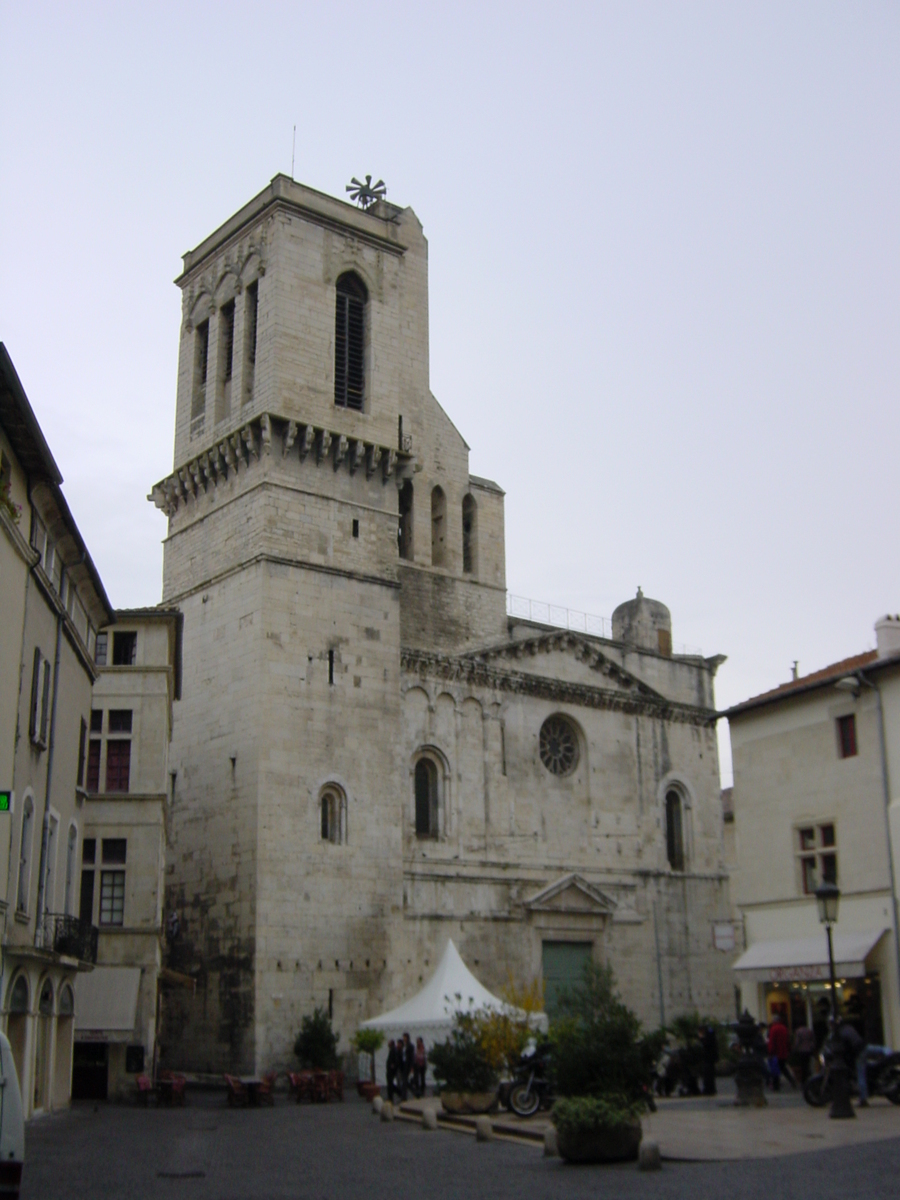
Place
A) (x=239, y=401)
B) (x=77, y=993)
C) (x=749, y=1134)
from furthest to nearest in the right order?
(x=239, y=401)
(x=77, y=993)
(x=749, y=1134)

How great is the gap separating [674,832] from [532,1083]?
72.2ft

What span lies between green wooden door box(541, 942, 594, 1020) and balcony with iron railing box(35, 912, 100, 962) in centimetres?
1532

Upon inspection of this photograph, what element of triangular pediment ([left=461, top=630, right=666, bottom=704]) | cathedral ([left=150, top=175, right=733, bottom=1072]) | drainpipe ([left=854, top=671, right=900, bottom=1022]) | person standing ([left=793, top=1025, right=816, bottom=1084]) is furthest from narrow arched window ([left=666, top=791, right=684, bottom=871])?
person standing ([left=793, top=1025, right=816, bottom=1084])

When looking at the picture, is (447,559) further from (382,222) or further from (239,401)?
(382,222)

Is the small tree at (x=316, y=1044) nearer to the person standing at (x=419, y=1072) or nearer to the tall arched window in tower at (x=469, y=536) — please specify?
the person standing at (x=419, y=1072)

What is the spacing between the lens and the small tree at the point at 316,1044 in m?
28.9

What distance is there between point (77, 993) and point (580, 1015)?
40.4 feet

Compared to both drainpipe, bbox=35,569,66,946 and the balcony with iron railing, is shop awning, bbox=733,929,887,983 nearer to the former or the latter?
the balcony with iron railing

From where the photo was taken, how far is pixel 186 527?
119 ft

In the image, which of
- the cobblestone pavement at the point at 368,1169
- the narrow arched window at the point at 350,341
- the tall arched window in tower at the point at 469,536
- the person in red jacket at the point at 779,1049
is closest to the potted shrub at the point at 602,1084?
the cobblestone pavement at the point at 368,1169

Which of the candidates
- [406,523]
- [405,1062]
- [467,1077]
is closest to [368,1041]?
[405,1062]

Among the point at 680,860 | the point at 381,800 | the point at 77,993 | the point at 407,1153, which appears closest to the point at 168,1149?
the point at 407,1153

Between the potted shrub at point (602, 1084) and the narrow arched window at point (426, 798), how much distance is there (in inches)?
656

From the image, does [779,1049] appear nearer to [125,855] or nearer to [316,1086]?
[316,1086]
